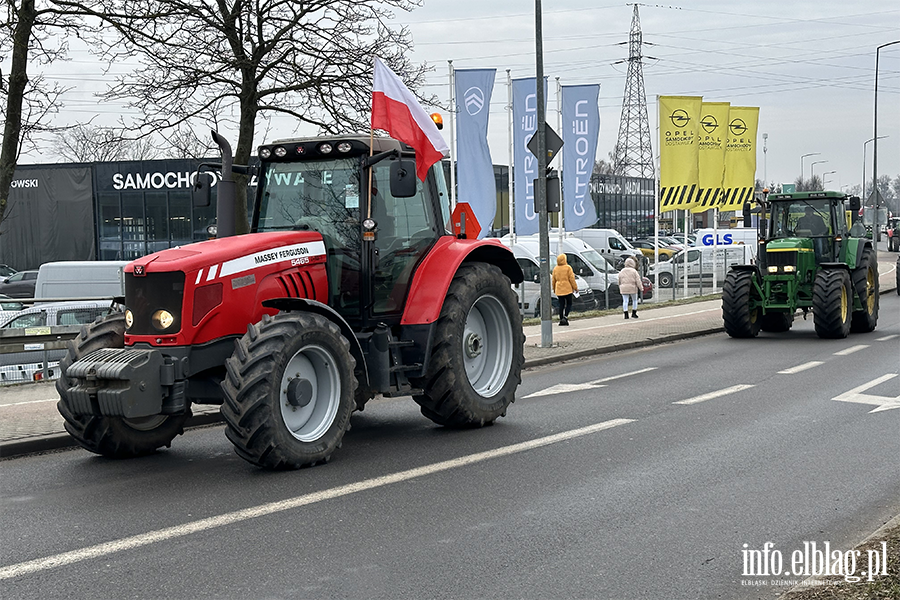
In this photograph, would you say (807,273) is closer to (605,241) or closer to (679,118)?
(679,118)

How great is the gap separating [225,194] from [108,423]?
84.7 inches

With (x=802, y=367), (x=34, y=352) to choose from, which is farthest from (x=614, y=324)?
(x=34, y=352)

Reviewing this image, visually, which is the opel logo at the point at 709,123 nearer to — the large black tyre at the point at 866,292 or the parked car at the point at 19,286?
the large black tyre at the point at 866,292

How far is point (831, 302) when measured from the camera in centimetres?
1831

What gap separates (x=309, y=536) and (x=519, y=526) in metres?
1.29

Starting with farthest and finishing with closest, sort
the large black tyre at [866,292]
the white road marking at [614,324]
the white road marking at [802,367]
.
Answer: the white road marking at [614,324] → the large black tyre at [866,292] → the white road marking at [802,367]

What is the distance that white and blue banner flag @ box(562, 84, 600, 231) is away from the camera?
2986 centimetres

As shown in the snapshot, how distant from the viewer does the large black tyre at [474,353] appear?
30.3 feet

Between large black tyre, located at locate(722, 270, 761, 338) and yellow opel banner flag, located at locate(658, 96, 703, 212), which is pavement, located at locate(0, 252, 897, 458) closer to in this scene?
large black tyre, located at locate(722, 270, 761, 338)

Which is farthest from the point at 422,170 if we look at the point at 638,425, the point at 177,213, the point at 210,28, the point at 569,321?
the point at 177,213

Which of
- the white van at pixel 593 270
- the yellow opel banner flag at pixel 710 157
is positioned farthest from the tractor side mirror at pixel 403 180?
the yellow opel banner flag at pixel 710 157

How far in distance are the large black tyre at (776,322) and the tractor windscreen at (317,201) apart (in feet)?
44.8

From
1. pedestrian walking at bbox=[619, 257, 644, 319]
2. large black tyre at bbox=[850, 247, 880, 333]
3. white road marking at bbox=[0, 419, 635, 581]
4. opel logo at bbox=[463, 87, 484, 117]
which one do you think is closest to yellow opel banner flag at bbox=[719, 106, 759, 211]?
pedestrian walking at bbox=[619, 257, 644, 319]

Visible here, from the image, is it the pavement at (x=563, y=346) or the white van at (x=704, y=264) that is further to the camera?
the white van at (x=704, y=264)
